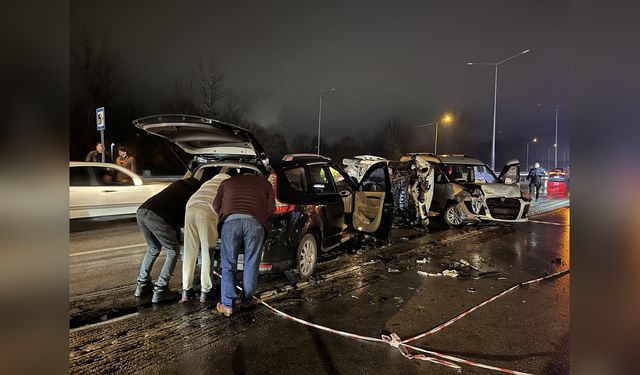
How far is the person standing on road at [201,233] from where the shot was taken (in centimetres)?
440

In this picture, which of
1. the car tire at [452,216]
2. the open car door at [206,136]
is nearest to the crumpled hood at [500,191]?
the car tire at [452,216]

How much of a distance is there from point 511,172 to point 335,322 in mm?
9272

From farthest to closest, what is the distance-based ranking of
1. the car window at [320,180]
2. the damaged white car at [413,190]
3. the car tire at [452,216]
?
A: the car tire at [452,216] → the damaged white car at [413,190] → the car window at [320,180]

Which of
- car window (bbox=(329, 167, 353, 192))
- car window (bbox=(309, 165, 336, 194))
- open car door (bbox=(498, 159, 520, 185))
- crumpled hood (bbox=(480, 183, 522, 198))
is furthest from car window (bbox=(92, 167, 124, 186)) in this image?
open car door (bbox=(498, 159, 520, 185))

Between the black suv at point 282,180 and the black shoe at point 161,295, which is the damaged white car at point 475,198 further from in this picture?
the black shoe at point 161,295

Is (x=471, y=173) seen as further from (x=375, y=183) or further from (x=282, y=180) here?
(x=282, y=180)

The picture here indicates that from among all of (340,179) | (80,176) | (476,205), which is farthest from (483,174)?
(80,176)

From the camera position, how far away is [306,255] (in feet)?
17.7

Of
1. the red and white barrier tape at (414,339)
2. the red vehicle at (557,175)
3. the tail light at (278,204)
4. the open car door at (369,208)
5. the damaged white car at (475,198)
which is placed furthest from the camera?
the red vehicle at (557,175)

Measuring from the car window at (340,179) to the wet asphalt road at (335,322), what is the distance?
51.3 inches

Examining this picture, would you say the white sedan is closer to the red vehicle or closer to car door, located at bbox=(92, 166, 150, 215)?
car door, located at bbox=(92, 166, 150, 215)
